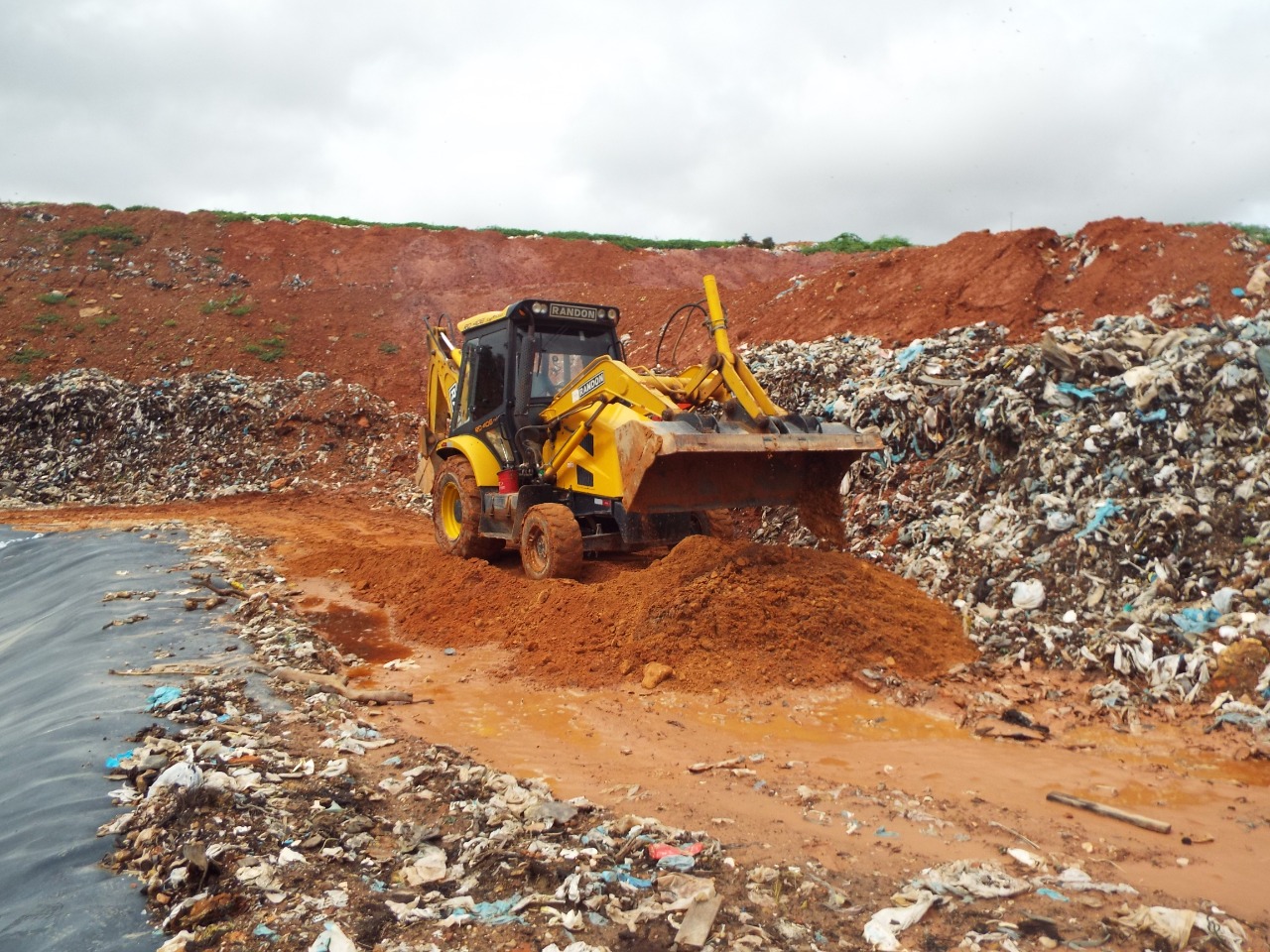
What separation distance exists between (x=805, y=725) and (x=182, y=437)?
1529cm

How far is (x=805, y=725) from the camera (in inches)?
192

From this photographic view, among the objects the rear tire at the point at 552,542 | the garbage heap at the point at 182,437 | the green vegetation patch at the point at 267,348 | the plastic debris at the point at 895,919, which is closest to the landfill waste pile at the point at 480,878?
the plastic debris at the point at 895,919

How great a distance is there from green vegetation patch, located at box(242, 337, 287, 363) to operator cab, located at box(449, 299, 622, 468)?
12484 millimetres


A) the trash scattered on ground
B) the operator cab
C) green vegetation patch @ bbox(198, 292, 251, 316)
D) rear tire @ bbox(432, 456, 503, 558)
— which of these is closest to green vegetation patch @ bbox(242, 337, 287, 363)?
green vegetation patch @ bbox(198, 292, 251, 316)

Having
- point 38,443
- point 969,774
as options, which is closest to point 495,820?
point 969,774

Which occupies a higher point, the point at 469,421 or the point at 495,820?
the point at 469,421

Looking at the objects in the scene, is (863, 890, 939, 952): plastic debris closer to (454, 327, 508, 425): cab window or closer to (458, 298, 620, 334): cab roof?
(458, 298, 620, 334): cab roof

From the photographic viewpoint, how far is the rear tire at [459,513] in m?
8.38

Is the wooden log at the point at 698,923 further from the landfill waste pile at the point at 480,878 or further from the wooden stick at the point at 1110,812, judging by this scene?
the wooden stick at the point at 1110,812

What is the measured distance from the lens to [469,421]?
8.73 metres

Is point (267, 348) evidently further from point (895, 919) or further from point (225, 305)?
point (895, 919)

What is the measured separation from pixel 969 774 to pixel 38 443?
17.9m

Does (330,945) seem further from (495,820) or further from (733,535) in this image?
(733,535)

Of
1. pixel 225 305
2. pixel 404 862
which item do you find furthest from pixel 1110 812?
pixel 225 305
